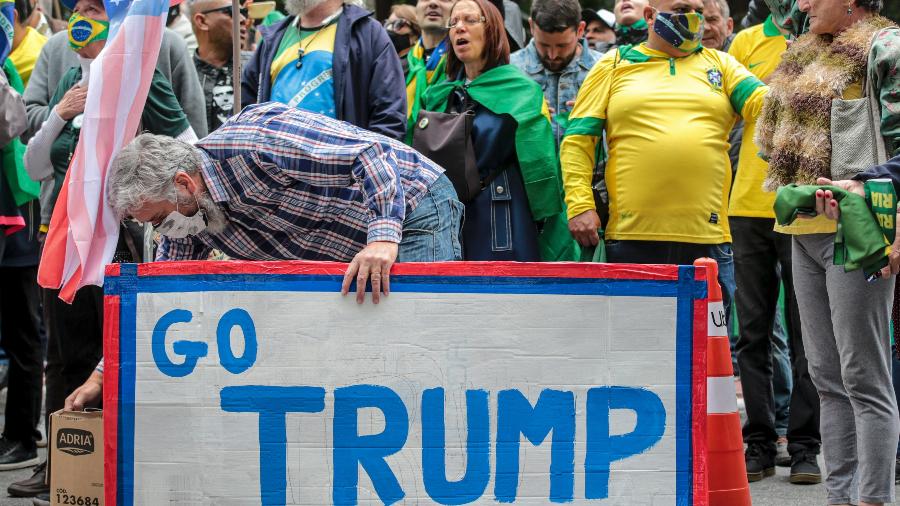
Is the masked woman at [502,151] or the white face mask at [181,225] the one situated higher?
the masked woman at [502,151]

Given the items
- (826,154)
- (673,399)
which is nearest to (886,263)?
(826,154)

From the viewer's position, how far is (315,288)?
365 cm

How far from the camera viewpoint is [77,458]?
155 inches

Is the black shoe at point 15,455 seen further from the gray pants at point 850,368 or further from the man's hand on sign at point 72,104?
the gray pants at point 850,368

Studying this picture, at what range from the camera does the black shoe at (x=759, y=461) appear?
572 cm

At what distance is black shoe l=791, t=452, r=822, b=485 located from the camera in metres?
5.61

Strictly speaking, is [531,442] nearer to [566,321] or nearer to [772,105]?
[566,321]

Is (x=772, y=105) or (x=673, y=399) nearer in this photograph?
(x=673, y=399)

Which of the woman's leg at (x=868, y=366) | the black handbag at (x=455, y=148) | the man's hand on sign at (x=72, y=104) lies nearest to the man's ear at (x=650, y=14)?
the black handbag at (x=455, y=148)

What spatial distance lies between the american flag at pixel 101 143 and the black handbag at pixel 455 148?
1.37 meters

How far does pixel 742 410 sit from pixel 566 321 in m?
3.95

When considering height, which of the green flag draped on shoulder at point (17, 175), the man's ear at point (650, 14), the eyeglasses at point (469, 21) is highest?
the eyeglasses at point (469, 21)

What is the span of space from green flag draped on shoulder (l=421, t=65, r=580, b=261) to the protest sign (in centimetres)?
231

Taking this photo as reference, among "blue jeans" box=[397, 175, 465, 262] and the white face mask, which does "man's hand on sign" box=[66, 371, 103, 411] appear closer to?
the white face mask
